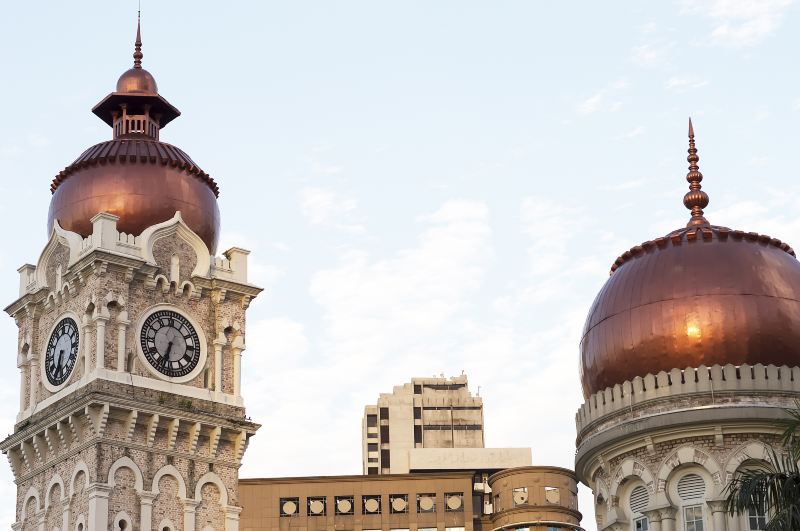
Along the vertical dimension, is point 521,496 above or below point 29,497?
above

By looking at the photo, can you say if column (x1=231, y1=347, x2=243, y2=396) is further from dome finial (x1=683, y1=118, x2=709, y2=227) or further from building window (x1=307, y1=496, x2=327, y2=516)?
building window (x1=307, y1=496, x2=327, y2=516)

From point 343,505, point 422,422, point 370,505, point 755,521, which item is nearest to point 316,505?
point 343,505

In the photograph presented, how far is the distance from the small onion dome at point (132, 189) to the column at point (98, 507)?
10.8 metres

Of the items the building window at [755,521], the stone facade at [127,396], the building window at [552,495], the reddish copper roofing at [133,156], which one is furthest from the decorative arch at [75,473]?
the building window at [552,495]

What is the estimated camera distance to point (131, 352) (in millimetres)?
64000

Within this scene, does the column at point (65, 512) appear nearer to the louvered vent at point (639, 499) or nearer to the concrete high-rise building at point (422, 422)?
the louvered vent at point (639, 499)

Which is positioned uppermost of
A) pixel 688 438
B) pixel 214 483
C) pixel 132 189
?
pixel 132 189

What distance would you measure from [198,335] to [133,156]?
7.69 metres

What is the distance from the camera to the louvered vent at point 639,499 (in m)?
46.7

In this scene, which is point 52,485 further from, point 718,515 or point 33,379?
point 718,515

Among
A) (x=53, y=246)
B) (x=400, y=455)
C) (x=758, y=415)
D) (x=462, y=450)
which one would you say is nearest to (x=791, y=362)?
(x=758, y=415)

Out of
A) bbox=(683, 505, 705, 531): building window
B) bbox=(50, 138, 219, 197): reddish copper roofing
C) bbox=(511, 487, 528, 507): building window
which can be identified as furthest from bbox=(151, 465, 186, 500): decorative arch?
bbox=(511, 487, 528, 507): building window

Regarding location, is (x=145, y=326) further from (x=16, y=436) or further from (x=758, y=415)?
(x=758, y=415)

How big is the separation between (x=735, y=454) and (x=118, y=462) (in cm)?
2579
